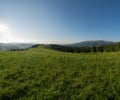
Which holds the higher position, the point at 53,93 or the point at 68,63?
the point at 68,63

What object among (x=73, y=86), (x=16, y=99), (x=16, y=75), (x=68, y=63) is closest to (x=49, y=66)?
(x=68, y=63)

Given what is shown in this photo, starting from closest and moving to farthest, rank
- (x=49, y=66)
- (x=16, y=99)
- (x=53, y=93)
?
1. (x=16, y=99)
2. (x=53, y=93)
3. (x=49, y=66)

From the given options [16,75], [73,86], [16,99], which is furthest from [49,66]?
[16,99]

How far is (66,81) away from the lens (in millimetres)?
15438

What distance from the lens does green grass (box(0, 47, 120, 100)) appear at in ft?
41.9

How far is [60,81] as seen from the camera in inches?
607

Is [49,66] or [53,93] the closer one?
[53,93]

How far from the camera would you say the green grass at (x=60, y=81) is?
1277 centimetres

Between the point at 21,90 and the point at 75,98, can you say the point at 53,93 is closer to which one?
the point at 75,98

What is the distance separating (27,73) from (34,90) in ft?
14.8

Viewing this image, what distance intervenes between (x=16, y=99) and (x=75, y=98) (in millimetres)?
5213

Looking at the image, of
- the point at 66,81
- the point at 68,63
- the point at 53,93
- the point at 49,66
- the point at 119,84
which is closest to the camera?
the point at 53,93

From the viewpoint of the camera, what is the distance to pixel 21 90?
1361 cm

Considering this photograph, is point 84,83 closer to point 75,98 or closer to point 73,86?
point 73,86
